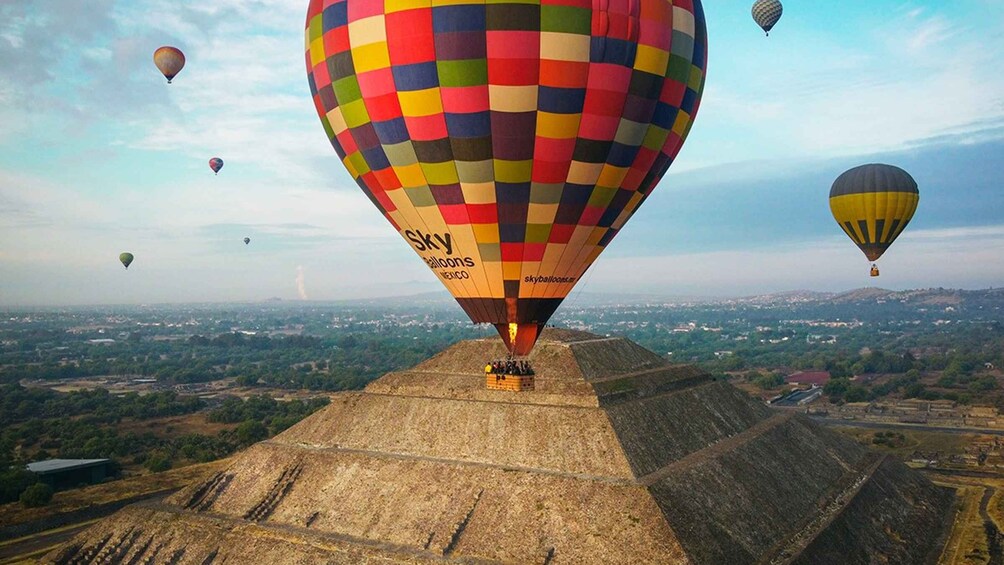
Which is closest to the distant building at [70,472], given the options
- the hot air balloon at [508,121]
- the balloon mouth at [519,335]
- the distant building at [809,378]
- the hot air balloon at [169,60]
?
the hot air balloon at [169,60]

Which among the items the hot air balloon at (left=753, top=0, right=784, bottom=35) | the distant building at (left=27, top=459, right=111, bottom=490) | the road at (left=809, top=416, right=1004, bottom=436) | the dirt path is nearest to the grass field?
the distant building at (left=27, top=459, right=111, bottom=490)

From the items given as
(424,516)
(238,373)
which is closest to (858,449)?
(424,516)

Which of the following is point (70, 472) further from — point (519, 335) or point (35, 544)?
point (519, 335)

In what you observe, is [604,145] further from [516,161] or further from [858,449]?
[858,449]

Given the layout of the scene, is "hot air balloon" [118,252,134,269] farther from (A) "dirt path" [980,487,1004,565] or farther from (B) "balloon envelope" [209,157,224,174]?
(A) "dirt path" [980,487,1004,565]

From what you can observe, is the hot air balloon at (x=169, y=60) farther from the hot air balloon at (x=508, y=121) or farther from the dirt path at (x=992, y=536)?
the dirt path at (x=992, y=536)
